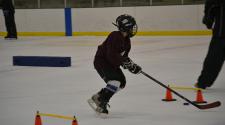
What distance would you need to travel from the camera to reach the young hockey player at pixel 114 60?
4.45 meters

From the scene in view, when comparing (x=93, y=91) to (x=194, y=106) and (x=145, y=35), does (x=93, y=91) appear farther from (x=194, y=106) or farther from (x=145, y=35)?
(x=145, y=35)

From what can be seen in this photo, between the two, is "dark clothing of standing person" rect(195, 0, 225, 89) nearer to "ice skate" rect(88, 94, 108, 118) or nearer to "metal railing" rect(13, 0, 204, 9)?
"ice skate" rect(88, 94, 108, 118)

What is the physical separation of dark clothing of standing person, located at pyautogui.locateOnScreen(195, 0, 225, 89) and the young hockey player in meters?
1.49

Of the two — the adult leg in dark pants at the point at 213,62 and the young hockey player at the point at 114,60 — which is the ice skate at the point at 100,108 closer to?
the young hockey player at the point at 114,60

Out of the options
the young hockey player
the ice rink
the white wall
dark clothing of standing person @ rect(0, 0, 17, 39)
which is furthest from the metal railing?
the young hockey player

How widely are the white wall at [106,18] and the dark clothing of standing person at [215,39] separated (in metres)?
8.67

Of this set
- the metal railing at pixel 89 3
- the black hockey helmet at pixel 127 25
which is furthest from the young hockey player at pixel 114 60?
the metal railing at pixel 89 3

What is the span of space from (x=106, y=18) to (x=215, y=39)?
9797 mm

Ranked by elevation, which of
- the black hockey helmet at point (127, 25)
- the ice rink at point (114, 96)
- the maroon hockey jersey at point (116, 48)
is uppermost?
the black hockey helmet at point (127, 25)

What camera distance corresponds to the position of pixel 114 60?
4.45 m

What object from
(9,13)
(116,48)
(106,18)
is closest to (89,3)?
(106,18)

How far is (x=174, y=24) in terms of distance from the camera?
1471cm

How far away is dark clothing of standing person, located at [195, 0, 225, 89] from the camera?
18.7ft

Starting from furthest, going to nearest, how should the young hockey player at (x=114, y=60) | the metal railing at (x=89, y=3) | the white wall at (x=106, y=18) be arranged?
the metal railing at (x=89, y=3) < the white wall at (x=106, y=18) < the young hockey player at (x=114, y=60)
